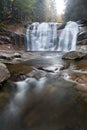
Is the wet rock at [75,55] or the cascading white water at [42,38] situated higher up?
the cascading white water at [42,38]

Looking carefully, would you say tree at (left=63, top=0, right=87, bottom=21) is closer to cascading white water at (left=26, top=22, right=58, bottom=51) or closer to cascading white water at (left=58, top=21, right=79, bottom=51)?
cascading white water at (left=58, top=21, right=79, bottom=51)

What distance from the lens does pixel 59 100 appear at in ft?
15.4

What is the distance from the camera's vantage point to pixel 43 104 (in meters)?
4.46

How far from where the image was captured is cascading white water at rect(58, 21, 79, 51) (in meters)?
15.3

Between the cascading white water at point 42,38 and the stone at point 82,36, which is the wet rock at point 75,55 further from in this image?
the cascading white water at point 42,38

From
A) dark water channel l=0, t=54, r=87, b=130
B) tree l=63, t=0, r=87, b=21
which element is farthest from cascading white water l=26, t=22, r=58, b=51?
dark water channel l=0, t=54, r=87, b=130

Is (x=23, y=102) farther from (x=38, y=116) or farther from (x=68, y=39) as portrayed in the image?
(x=68, y=39)

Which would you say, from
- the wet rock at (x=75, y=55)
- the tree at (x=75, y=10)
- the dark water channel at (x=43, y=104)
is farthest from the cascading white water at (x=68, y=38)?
the dark water channel at (x=43, y=104)

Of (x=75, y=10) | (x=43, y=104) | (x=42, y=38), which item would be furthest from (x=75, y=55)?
(x=75, y=10)

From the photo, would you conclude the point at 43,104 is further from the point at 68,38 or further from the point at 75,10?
the point at 75,10

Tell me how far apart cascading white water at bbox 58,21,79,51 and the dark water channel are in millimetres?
9001

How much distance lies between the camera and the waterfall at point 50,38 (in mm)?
15578

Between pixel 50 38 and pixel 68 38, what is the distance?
1.59m

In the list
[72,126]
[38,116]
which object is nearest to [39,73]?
[38,116]
